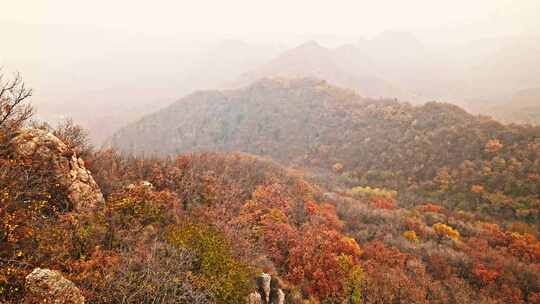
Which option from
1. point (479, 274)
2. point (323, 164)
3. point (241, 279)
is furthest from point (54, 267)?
point (323, 164)

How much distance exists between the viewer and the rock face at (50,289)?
5.12m

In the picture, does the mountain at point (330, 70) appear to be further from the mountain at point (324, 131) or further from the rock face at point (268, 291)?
the rock face at point (268, 291)

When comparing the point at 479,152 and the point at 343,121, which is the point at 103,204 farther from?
the point at 343,121

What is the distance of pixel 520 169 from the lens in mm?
26672

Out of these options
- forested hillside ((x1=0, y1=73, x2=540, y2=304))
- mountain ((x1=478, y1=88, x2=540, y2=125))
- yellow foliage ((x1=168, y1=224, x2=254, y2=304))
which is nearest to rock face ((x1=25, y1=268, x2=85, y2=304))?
forested hillside ((x1=0, y1=73, x2=540, y2=304))

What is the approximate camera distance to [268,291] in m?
8.52

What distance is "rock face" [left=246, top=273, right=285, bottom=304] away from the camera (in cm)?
827

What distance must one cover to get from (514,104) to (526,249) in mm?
85817

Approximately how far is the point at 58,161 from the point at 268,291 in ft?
25.1

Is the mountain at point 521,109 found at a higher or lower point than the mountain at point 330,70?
lower

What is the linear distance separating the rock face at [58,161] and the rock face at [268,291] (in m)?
5.87

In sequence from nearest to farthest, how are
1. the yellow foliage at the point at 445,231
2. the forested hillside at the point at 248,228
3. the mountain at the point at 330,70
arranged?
1. the forested hillside at the point at 248,228
2. the yellow foliage at the point at 445,231
3. the mountain at the point at 330,70

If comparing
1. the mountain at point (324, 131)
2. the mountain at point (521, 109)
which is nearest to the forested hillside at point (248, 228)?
the mountain at point (324, 131)

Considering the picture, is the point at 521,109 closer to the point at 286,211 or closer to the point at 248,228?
the point at 286,211
